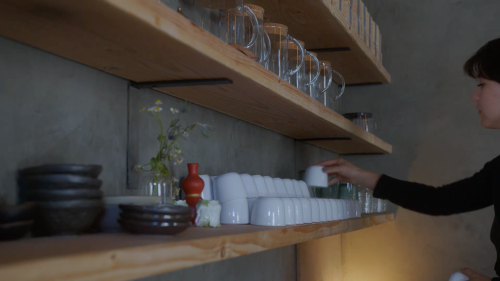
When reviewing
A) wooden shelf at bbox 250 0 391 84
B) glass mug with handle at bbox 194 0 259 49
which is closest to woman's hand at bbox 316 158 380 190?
wooden shelf at bbox 250 0 391 84

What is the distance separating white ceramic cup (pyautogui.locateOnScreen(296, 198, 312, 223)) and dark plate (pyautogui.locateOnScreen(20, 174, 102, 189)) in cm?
72

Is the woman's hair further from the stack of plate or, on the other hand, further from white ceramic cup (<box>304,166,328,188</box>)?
the stack of plate

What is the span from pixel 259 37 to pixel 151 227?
0.67 m

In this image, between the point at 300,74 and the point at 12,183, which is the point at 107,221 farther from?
the point at 300,74

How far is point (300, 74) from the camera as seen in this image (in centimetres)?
161

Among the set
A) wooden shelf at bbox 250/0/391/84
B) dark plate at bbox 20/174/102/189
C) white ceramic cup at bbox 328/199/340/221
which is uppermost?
wooden shelf at bbox 250/0/391/84

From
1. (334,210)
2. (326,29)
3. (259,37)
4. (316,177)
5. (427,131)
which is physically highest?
(326,29)

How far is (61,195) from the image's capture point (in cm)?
73

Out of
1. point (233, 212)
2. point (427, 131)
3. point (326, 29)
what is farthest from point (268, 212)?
point (427, 131)

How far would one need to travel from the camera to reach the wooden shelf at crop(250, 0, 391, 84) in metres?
1.65

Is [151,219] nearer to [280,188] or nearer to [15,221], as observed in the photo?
[15,221]

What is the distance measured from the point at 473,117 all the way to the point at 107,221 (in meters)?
2.53

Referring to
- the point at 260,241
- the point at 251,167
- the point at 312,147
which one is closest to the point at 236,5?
the point at 260,241

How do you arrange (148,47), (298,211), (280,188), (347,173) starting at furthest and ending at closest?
(347,173) → (280,188) → (298,211) → (148,47)
